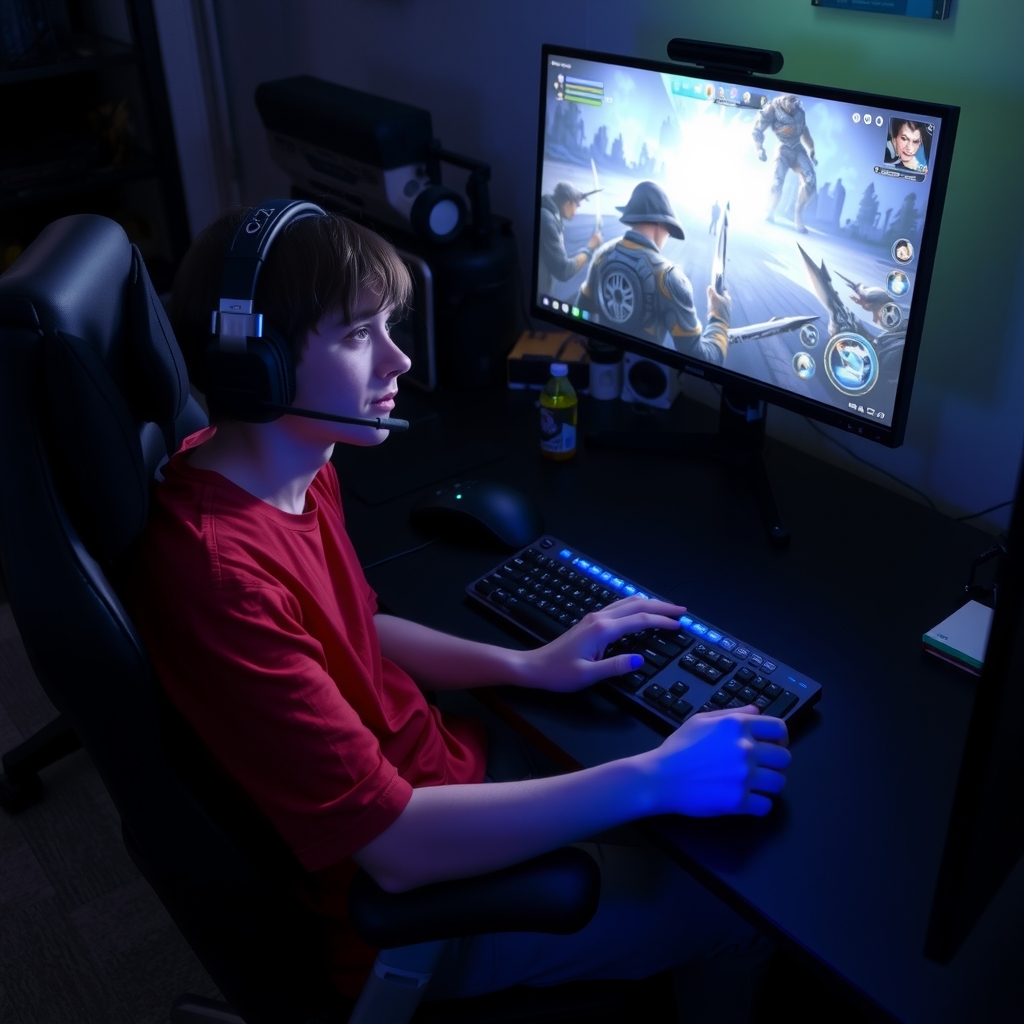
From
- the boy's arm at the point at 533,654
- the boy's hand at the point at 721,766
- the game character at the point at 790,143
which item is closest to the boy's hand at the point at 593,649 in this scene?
the boy's arm at the point at 533,654

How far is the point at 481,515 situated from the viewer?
4.14 feet

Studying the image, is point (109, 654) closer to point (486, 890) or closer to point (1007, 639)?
point (486, 890)

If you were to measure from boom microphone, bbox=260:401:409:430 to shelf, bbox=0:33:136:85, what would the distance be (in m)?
1.88

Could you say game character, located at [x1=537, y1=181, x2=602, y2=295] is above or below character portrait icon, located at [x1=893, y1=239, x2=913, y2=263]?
below

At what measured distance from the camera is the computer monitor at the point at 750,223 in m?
1.11

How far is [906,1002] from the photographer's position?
29.3 inches

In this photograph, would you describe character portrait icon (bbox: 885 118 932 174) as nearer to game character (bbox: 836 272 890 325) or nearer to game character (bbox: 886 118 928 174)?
game character (bbox: 886 118 928 174)

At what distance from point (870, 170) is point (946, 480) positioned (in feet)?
1.50

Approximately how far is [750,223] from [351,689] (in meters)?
0.72

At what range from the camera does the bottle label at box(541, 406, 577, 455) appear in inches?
56.7

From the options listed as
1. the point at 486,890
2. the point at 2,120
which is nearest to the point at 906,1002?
the point at 486,890

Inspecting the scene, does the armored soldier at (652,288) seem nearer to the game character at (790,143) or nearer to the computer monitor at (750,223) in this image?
the computer monitor at (750,223)

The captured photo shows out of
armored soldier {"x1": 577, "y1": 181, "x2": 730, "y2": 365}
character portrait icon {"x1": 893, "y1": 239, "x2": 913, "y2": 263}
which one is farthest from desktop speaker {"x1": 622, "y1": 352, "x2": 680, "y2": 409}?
character portrait icon {"x1": 893, "y1": 239, "x2": 913, "y2": 263}

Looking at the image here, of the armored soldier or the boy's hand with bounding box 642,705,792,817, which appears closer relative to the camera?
the boy's hand with bounding box 642,705,792,817
